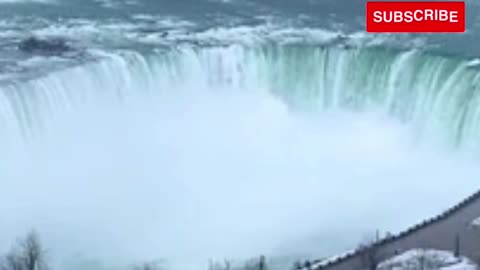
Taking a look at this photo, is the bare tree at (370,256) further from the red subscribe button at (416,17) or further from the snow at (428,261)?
the red subscribe button at (416,17)

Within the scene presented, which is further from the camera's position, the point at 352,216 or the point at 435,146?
the point at 435,146

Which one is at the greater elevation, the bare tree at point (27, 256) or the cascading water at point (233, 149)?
the cascading water at point (233, 149)

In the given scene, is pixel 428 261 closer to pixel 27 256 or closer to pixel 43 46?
pixel 27 256

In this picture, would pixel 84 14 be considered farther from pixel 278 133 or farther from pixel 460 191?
pixel 460 191

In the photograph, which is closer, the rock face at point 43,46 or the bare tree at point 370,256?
the bare tree at point 370,256

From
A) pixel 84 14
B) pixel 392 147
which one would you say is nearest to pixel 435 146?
pixel 392 147

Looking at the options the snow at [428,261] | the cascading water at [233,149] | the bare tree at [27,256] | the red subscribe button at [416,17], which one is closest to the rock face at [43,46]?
the cascading water at [233,149]

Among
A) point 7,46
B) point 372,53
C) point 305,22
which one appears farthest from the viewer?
point 305,22
